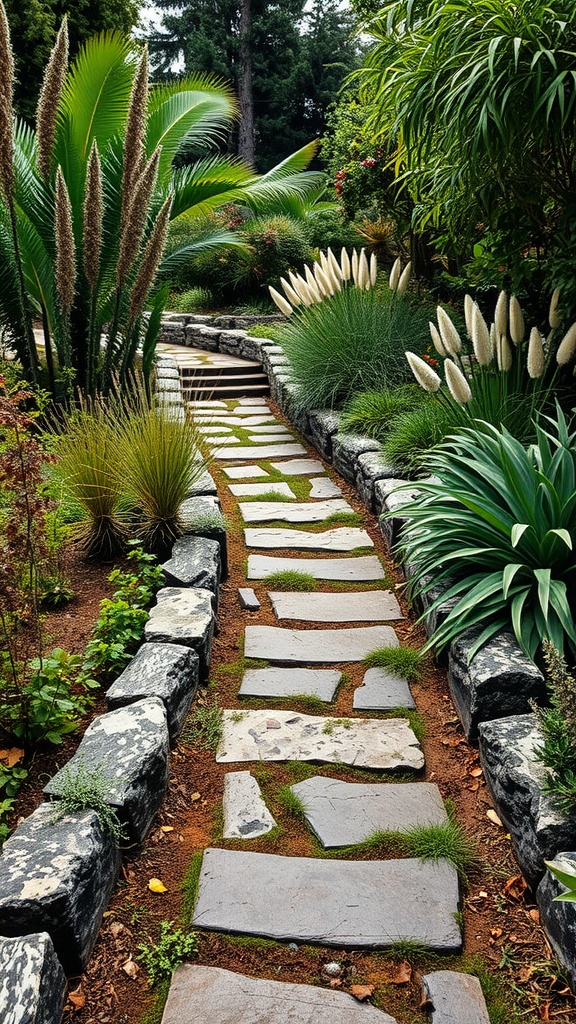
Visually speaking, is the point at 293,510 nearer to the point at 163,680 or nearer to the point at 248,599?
the point at 248,599

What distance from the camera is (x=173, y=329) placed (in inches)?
465

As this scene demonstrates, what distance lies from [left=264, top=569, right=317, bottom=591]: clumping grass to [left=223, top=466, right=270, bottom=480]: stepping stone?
5.81 ft

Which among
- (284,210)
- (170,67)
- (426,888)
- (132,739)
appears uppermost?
(170,67)

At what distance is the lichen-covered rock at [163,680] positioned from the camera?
8.14ft

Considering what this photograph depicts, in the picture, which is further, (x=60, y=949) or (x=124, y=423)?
(x=124, y=423)

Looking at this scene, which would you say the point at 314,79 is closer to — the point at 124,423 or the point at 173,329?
the point at 173,329

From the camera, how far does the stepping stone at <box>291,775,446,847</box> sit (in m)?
2.22

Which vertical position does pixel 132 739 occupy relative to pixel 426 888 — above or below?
above

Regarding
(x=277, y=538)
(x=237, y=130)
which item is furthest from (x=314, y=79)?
(x=277, y=538)

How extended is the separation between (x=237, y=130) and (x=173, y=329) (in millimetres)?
17400

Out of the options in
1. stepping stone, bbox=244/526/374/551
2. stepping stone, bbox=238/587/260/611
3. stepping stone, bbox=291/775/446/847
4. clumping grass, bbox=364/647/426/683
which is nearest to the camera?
stepping stone, bbox=291/775/446/847

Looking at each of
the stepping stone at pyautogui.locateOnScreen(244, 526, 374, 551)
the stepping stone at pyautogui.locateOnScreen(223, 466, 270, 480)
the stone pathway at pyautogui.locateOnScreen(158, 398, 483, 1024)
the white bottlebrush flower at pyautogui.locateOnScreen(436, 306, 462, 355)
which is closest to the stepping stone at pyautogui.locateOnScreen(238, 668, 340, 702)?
the stone pathway at pyautogui.locateOnScreen(158, 398, 483, 1024)

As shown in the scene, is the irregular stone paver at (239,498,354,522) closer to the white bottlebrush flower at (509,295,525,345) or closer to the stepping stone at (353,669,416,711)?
the white bottlebrush flower at (509,295,525,345)

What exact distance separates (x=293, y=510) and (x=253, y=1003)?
3372 millimetres
